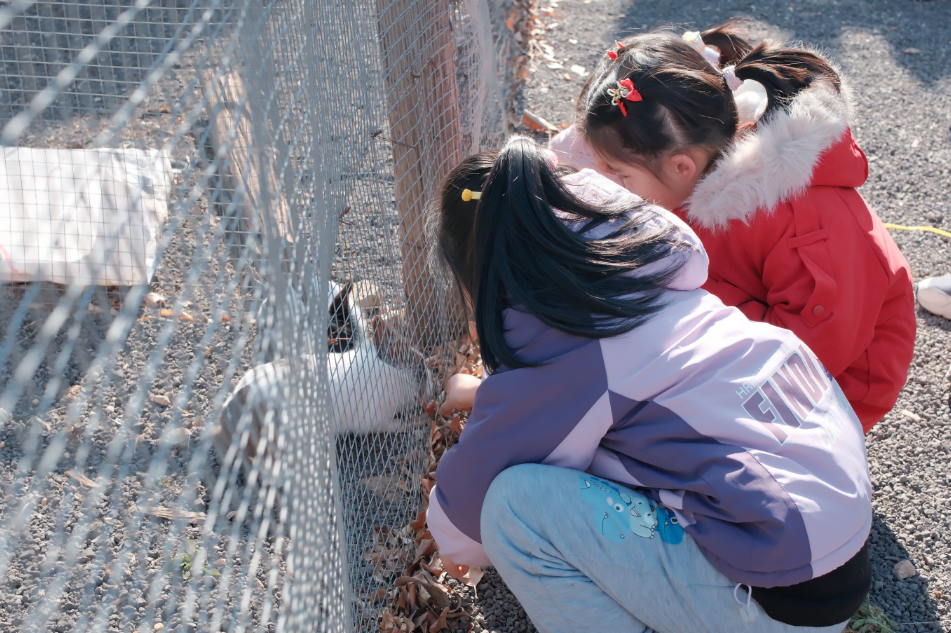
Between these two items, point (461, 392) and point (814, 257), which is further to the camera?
point (461, 392)

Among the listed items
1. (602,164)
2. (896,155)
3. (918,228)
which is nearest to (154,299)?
(602,164)

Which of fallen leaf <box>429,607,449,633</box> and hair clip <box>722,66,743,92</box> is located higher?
A: hair clip <box>722,66,743,92</box>

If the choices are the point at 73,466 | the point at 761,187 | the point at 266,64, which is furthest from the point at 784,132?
the point at 73,466

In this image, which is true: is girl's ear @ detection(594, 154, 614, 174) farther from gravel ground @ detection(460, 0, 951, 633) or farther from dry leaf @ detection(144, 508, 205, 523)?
dry leaf @ detection(144, 508, 205, 523)

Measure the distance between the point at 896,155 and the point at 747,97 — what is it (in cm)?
216

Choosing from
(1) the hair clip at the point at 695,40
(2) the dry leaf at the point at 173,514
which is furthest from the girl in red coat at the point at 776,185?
(2) the dry leaf at the point at 173,514

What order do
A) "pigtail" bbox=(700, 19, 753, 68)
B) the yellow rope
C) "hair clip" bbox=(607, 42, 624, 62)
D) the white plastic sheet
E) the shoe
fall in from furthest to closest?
the yellow rope < the shoe < the white plastic sheet < "pigtail" bbox=(700, 19, 753, 68) < "hair clip" bbox=(607, 42, 624, 62)

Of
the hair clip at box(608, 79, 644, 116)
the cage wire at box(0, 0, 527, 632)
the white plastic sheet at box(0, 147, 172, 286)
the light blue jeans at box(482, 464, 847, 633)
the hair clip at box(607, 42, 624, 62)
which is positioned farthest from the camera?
the white plastic sheet at box(0, 147, 172, 286)

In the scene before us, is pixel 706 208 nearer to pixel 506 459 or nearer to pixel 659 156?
pixel 659 156

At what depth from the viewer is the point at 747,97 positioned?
86.4 inches

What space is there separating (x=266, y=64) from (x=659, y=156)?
1213mm

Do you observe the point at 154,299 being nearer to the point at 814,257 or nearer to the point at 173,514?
the point at 173,514

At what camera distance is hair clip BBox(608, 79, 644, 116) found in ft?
6.44

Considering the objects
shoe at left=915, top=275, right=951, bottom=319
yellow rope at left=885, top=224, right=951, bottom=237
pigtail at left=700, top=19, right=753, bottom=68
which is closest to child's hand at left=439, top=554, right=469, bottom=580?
pigtail at left=700, top=19, right=753, bottom=68
